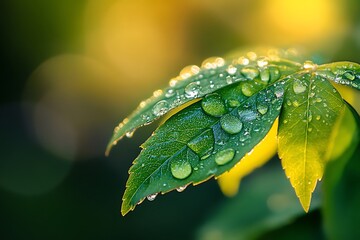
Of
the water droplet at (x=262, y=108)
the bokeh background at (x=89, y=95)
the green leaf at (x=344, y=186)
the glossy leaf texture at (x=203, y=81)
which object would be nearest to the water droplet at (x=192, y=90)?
the glossy leaf texture at (x=203, y=81)

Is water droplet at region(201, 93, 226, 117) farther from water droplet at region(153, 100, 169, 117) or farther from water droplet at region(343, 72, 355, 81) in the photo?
water droplet at region(343, 72, 355, 81)

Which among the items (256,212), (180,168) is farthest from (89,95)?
(180,168)

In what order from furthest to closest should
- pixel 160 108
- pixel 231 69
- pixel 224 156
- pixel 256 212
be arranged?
1. pixel 256 212
2. pixel 231 69
3. pixel 160 108
4. pixel 224 156

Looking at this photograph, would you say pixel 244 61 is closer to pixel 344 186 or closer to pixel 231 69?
pixel 231 69

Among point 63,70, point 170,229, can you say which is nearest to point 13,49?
point 63,70

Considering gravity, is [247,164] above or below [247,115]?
below

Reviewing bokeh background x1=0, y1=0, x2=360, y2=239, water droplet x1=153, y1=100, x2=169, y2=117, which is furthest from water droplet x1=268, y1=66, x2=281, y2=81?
bokeh background x1=0, y1=0, x2=360, y2=239

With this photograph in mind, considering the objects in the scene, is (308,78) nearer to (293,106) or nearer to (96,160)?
(293,106)
